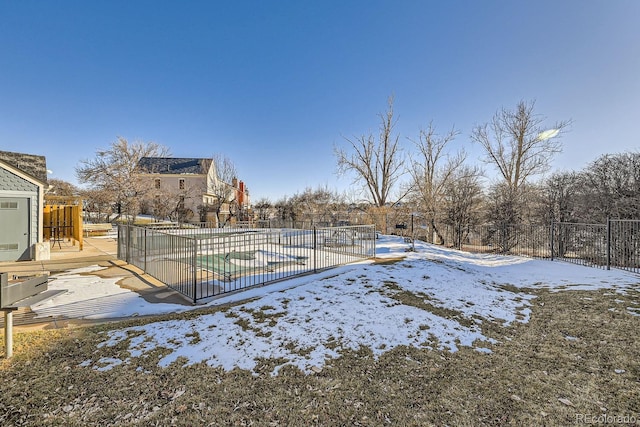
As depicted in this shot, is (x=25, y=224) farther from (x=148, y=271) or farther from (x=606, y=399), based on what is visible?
(x=606, y=399)

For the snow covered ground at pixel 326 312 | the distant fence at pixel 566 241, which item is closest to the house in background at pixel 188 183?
the distant fence at pixel 566 241

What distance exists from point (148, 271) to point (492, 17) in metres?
14.1

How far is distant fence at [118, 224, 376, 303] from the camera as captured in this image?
540 centimetres

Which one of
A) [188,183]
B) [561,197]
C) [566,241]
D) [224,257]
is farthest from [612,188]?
[188,183]

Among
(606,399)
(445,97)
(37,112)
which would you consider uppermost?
(445,97)

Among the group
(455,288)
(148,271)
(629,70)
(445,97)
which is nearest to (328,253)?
(455,288)

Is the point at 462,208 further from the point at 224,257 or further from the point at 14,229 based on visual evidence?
the point at 14,229

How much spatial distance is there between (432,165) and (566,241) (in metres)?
11.9

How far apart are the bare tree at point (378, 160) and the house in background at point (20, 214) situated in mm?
19044

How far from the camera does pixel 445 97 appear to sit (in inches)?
602

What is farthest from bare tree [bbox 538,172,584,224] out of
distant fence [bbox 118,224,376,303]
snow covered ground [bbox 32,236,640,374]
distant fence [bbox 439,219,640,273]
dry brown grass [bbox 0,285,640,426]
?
dry brown grass [bbox 0,285,640,426]

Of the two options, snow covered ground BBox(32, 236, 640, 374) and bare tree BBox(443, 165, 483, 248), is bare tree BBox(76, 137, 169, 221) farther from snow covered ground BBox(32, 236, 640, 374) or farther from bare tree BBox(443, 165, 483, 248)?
bare tree BBox(443, 165, 483, 248)

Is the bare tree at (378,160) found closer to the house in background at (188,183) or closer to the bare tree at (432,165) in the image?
the bare tree at (432,165)

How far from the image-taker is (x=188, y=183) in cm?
3384
